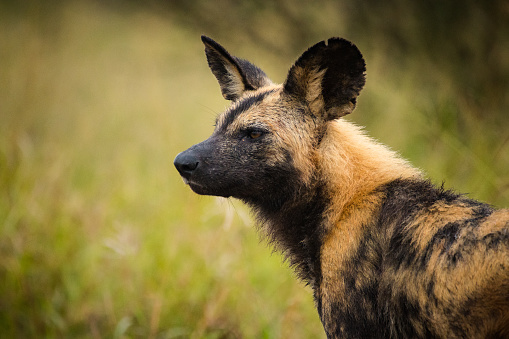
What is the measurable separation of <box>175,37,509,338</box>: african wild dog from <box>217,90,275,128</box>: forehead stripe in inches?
0.4

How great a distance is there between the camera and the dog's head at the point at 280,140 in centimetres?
319

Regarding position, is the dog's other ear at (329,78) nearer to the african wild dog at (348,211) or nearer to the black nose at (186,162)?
the african wild dog at (348,211)

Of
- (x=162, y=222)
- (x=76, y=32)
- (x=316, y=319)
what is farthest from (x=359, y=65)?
(x=76, y=32)

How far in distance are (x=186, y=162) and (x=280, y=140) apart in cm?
67

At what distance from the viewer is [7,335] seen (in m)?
3.96

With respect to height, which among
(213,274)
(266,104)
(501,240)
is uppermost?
(266,104)

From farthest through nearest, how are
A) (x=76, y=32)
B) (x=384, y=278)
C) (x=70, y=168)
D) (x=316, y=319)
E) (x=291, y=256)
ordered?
(x=76, y=32) < (x=70, y=168) < (x=316, y=319) < (x=291, y=256) < (x=384, y=278)

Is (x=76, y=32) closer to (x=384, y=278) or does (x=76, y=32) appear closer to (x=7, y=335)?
(x=7, y=335)

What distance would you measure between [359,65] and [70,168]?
182 inches

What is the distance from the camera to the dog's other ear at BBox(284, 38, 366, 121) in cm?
305

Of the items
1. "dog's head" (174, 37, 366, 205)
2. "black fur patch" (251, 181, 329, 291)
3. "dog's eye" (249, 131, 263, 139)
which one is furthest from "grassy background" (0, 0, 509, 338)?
"dog's eye" (249, 131, 263, 139)

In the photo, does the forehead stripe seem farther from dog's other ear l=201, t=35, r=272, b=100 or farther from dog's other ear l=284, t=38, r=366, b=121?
dog's other ear l=201, t=35, r=272, b=100

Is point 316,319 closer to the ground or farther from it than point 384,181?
closer to the ground

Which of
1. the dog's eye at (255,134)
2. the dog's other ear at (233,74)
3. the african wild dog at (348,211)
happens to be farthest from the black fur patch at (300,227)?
the dog's other ear at (233,74)
